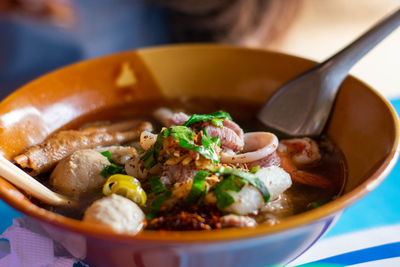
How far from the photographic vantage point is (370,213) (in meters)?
1.17

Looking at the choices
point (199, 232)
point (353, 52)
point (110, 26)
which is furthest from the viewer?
point (110, 26)

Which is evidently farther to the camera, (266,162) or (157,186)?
(266,162)

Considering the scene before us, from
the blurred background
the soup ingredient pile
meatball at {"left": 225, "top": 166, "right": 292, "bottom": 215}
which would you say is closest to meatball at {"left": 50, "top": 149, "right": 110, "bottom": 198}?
the soup ingredient pile

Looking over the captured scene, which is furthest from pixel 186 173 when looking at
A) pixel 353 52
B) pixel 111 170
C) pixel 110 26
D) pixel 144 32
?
pixel 144 32

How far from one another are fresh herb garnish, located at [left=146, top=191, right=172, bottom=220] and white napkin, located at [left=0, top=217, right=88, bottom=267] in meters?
0.21

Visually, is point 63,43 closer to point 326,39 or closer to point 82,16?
point 82,16

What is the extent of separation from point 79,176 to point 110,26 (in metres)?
1.71

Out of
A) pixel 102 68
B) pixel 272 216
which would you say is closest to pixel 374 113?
pixel 272 216

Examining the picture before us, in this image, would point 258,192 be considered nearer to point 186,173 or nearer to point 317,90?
point 186,173

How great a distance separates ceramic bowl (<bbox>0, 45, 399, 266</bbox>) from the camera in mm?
672

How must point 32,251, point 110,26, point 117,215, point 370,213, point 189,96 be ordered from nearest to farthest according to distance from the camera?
point 117,215 < point 32,251 < point 370,213 < point 189,96 < point 110,26

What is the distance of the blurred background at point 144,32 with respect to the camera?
2.30 m

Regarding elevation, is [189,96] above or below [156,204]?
above

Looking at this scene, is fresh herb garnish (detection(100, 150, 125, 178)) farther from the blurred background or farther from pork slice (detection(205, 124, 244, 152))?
the blurred background
